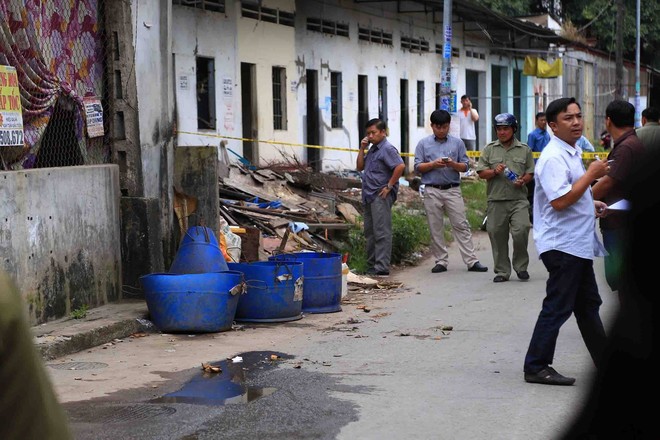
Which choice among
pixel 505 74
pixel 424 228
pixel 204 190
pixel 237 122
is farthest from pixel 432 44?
pixel 204 190

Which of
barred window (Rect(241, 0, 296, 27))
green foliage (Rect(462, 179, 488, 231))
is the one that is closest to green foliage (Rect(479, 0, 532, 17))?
green foliage (Rect(462, 179, 488, 231))

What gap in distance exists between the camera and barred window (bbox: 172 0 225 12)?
712 inches

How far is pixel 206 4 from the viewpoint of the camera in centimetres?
1883

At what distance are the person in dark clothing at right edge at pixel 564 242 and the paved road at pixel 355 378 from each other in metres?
0.33

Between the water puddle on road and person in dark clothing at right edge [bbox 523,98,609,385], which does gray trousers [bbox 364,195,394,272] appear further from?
person in dark clothing at right edge [bbox 523,98,609,385]

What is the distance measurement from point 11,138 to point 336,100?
16156 millimetres

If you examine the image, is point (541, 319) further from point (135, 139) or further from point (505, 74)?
point (505, 74)

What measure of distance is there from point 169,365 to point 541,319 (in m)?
2.88

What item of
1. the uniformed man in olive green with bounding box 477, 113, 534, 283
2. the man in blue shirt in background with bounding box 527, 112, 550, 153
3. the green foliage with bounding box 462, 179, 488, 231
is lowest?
the green foliage with bounding box 462, 179, 488, 231

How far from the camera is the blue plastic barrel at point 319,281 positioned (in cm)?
1070

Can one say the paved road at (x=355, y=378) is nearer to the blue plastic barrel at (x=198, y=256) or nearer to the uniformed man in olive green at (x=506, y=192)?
the blue plastic barrel at (x=198, y=256)

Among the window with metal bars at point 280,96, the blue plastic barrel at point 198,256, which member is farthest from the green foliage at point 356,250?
the window with metal bars at point 280,96

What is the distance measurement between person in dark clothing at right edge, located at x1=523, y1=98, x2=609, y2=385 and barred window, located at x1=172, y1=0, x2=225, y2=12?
11.5 m

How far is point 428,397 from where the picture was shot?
7.24 metres
